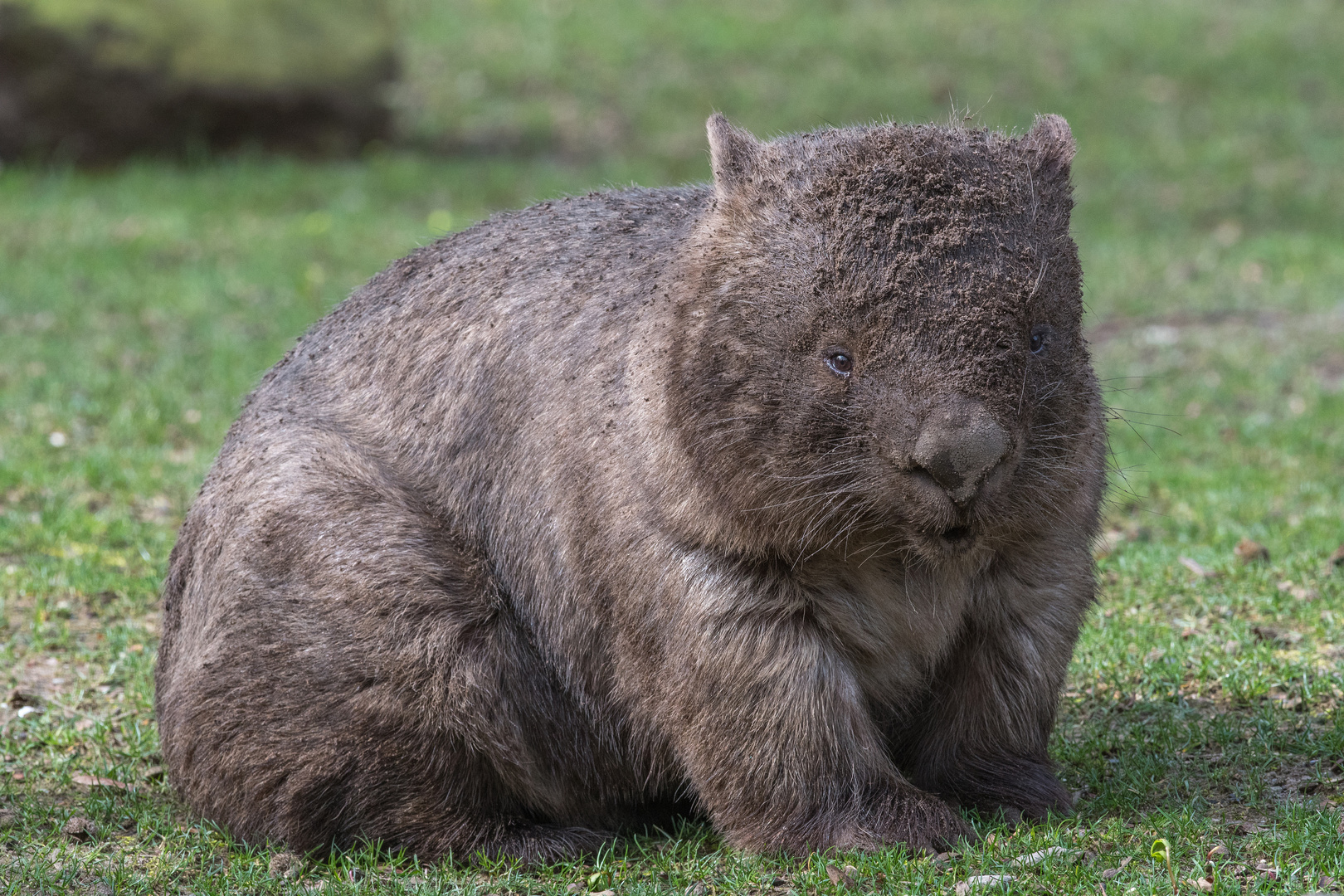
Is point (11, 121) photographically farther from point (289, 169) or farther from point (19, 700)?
point (19, 700)

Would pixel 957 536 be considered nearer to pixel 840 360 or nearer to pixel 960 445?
pixel 960 445

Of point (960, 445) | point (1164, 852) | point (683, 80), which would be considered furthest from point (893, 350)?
point (683, 80)

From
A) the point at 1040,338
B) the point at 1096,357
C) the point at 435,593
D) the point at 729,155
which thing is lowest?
the point at 435,593

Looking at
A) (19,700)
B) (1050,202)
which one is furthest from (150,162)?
(1050,202)

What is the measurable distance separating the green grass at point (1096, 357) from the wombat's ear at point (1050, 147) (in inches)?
40.8

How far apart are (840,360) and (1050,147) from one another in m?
0.89

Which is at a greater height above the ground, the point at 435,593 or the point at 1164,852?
the point at 435,593

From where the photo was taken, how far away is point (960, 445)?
364cm

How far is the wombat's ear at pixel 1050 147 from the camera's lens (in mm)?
4141

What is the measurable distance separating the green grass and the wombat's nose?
1067 millimetres

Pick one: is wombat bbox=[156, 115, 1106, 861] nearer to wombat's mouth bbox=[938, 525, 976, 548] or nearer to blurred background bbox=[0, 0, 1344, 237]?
wombat's mouth bbox=[938, 525, 976, 548]

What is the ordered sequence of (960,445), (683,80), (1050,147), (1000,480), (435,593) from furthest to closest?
(683,80) → (435,593) → (1050,147) → (1000,480) → (960,445)

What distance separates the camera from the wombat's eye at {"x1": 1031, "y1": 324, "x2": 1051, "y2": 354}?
389 cm

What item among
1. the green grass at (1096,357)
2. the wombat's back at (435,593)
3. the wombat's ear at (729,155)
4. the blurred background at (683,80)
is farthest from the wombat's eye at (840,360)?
the blurred background at (683,80)
